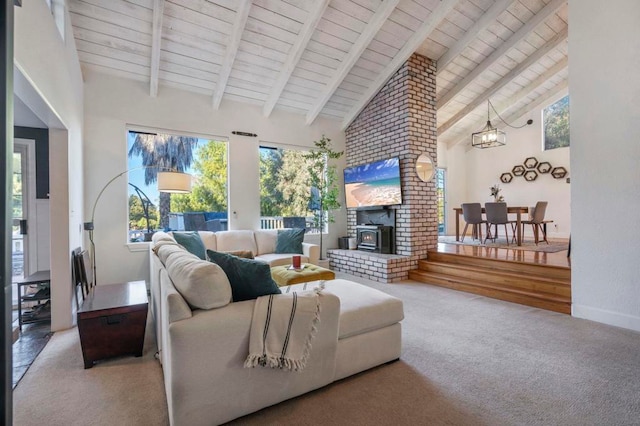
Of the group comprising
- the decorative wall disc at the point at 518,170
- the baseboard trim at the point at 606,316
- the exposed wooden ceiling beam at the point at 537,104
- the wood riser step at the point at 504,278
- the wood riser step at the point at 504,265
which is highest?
the exposed wooden ceiling beam at the point at 537,104

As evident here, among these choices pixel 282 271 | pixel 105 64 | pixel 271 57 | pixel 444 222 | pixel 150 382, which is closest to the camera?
pixel 150 382

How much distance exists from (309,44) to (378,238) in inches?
128

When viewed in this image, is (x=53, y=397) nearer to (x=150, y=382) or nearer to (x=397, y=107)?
(x=150, y=382)

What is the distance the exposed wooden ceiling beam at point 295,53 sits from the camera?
12.5 ft

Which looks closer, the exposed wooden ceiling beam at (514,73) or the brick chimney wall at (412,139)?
the brick chimney wall at (412,139)

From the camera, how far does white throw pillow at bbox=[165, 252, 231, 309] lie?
1540mm

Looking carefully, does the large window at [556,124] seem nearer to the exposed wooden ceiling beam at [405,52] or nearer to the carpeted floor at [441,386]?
the exposed wooden ceiling beam at [405,52]

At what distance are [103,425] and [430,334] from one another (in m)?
2.40

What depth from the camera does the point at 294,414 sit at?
1.67 metres

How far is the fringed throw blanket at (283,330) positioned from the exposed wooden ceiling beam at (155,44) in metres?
3.56

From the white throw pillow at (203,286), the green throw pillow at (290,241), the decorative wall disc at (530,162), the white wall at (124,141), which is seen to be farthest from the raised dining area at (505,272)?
the white throw pillow at (203,286)

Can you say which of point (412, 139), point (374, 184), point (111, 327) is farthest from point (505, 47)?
point (111, 327)

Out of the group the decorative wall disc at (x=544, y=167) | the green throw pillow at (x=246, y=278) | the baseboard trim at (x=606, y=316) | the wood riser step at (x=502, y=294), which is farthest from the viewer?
the decorative wall disc at (x=544, y=167)

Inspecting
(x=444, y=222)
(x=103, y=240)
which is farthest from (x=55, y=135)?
(x=444, y=222)
